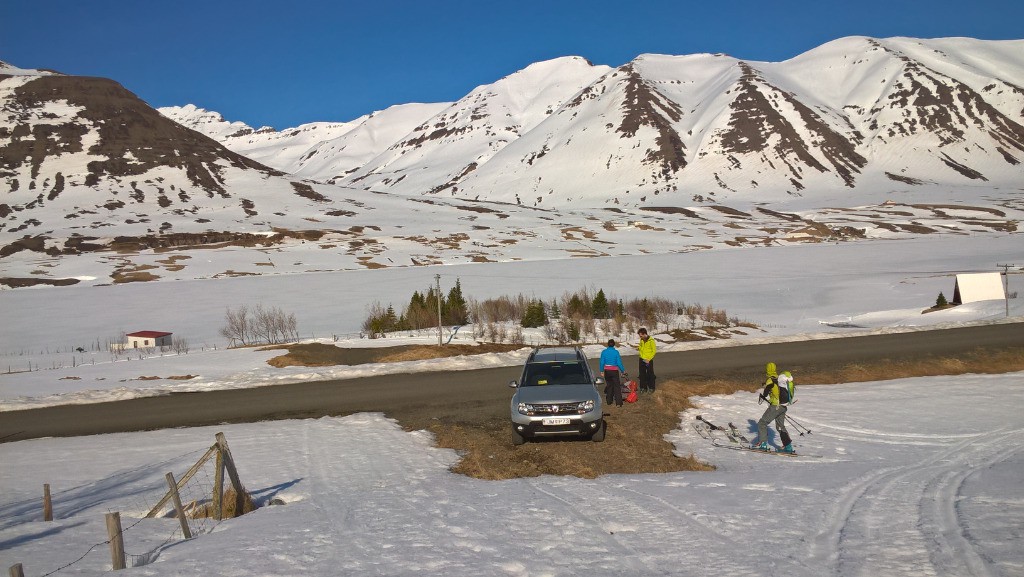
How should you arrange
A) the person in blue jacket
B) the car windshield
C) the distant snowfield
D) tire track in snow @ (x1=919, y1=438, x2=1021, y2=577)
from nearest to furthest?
tire track in snow @ (x1=919, y1=438, x2=1021, y2=577)
the car windshield
the person in blue jacket
the distant snowfield

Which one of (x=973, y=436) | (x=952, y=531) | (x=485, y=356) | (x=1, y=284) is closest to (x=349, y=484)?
(x=952, y=531)

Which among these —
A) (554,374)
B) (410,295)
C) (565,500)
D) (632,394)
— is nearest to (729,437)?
(632,394)

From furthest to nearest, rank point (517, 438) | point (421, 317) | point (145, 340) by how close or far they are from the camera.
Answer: point (421, 317)
point (145, 340)
point (517, 438)

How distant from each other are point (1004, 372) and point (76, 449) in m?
29.8

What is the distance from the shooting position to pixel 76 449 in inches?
740

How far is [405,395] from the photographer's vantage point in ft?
84.0

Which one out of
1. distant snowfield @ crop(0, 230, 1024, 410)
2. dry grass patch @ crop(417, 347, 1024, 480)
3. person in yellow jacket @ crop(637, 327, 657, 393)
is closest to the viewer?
dry grass patch @ crop(417, 347, 1024, 480)

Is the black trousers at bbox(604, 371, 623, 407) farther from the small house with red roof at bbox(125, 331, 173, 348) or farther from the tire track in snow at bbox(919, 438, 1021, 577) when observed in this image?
the small house with red roof at bbox(125, 331, 173, 348)

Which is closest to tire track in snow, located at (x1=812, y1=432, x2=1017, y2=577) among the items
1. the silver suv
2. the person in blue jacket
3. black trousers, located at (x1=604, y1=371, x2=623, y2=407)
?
the silver suv

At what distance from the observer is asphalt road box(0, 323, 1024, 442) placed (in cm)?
2241

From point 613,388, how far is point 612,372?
0.53 meters

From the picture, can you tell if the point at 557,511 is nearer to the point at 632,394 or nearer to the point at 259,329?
the point at 632,394

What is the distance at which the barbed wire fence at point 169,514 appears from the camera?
9.38 metres

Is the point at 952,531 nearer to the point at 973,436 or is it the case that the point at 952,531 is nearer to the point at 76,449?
the point at 973,436
